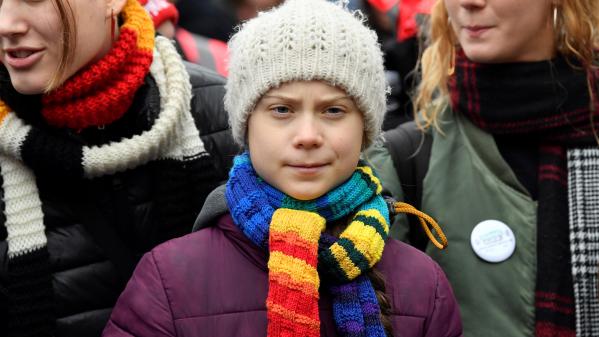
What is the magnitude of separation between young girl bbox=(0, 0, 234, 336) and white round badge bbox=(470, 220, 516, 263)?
829 millimetres

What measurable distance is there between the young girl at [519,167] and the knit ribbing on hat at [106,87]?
0.81 meters

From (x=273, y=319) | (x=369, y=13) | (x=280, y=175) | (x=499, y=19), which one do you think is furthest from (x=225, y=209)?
(x=369, y=13)

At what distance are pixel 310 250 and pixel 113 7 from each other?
94cm

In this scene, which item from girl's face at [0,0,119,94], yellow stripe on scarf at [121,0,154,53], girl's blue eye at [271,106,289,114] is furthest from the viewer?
yellow stripe on scarf at [121,0,154,53]

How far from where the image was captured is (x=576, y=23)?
296cm

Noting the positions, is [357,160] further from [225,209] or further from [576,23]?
[576,23]

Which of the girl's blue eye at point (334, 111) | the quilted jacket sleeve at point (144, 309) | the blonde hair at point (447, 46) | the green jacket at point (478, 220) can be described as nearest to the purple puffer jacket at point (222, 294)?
the quilted jacket sleeve at point (144, 309)

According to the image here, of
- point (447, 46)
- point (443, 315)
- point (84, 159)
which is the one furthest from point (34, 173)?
point (447, 46)

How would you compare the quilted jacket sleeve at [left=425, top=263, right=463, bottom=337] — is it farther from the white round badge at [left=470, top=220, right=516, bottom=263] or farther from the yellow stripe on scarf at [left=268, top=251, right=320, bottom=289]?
the white round badge at [left=470, top=220, right=516, bottom=263]

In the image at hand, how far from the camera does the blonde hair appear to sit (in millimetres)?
2971

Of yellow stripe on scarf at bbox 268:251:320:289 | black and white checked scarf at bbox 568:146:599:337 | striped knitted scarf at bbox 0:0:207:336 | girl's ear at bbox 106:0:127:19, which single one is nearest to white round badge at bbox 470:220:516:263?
black and white checked scarf at bbox 568:146:599:337

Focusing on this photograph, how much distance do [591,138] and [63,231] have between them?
160 cm

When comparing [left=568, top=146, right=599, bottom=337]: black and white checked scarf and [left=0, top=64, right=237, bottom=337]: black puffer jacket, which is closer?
[left=0, top=64, right=237, bottom=337]: black puffer jacket

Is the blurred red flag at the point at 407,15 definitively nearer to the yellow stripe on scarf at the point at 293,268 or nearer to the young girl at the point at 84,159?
the young girl at the point at 84,159
